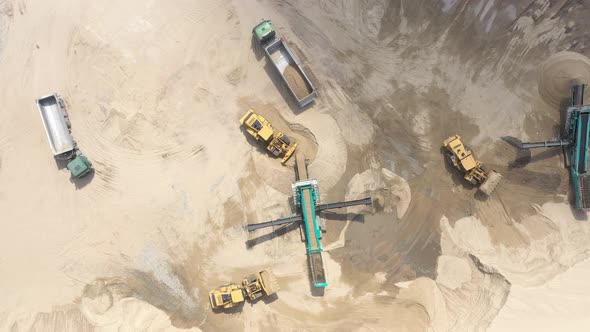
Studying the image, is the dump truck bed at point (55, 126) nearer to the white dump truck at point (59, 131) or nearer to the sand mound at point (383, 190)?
the white dump truck at point (59, 131)

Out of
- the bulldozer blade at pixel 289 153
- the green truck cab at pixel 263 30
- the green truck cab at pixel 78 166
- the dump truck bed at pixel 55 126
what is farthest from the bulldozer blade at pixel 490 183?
the dump truck bed at pixel 55 126

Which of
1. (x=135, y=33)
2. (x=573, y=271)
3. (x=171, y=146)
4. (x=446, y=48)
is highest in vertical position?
(x=135, y=33)

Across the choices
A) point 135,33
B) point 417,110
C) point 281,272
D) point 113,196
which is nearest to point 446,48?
point 417,110

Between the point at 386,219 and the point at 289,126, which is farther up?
the point at 289,126

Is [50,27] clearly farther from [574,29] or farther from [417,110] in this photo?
[574,29]

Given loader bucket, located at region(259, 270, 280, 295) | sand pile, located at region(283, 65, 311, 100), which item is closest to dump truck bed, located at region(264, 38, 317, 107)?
sand pile, located at region(283, 65, 311, 100)

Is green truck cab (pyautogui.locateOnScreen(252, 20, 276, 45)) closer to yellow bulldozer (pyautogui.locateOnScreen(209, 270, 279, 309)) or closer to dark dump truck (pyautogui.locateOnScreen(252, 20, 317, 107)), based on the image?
dark dump truck (pyautogui.locateOnScreen(252, 20, 317, 107))

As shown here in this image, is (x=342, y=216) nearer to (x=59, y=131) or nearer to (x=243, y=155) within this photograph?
(x=243, y=155)
